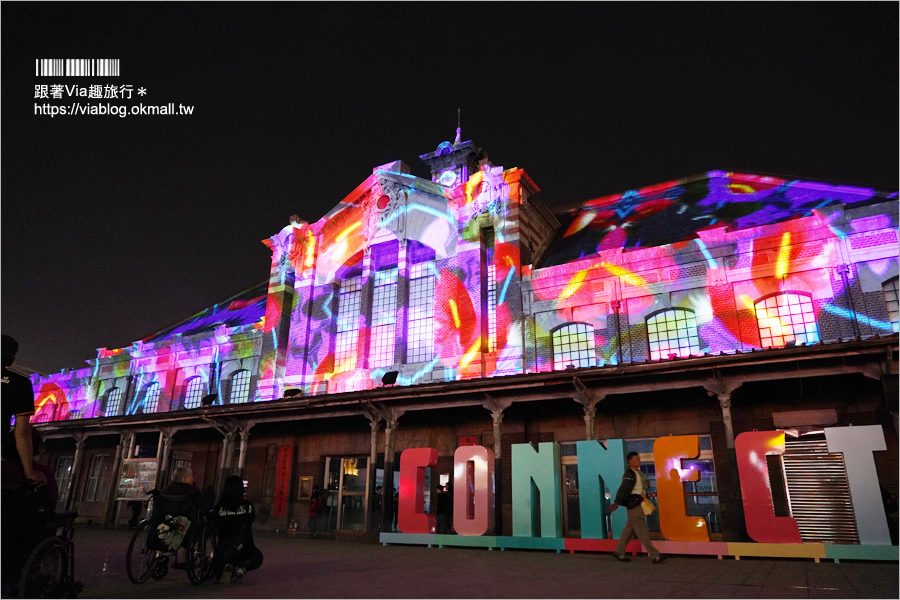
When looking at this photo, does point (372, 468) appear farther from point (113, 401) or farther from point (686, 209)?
point (113, 401)

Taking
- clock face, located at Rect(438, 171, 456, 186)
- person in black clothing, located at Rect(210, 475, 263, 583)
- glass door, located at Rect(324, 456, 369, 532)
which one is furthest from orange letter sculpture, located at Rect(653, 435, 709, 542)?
clock face, located at Rect(438, 171, 456, 186)

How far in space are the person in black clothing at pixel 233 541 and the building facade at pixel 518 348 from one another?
7.15 meters

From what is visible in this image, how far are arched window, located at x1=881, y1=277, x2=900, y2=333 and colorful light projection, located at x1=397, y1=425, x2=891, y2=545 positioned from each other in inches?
189

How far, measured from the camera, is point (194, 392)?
81.9ft

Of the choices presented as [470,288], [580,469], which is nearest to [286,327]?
[470,288]

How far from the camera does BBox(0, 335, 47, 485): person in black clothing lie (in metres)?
4.54

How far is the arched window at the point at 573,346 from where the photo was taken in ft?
56.7

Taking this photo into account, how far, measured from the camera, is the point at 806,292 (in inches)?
592

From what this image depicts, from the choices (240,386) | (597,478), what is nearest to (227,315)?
(240,386)

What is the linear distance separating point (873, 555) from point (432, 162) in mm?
22017

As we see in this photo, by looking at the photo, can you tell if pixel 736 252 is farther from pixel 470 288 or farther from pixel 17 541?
pixel 17 541

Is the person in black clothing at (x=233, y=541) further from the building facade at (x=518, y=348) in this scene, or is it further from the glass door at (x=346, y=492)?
the glass door at (x=346, y=492)

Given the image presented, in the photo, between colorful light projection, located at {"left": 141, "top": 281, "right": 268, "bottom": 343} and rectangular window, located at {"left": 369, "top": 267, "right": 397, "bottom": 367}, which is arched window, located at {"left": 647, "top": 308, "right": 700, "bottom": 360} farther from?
colorful light projection, located at {"left": 141, "top": 281, "right": 268, "bottom": 343}

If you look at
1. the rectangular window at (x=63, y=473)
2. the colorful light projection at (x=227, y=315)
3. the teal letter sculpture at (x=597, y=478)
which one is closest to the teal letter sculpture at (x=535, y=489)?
the teal letter sculpture at (x=597, y=478)
